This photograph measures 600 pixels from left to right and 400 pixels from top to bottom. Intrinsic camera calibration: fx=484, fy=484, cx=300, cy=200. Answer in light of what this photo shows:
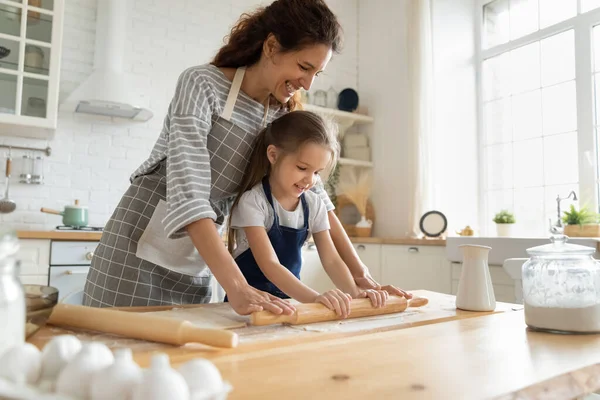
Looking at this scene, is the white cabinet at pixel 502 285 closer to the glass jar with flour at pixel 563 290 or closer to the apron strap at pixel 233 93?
the glass jar with flour at pixel 563 290

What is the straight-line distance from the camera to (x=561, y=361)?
23.4 inches

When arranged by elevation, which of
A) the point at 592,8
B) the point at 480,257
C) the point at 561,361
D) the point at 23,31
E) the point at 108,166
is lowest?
the point at 561,361

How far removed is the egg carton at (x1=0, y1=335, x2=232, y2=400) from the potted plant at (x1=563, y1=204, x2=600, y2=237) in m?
2.53

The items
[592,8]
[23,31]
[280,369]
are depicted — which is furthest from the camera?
[592,8]

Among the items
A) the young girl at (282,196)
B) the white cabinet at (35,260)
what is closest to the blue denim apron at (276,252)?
the young girl at (282,196)

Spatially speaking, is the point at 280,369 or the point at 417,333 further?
the point at 417,333

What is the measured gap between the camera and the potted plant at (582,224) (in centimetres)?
242

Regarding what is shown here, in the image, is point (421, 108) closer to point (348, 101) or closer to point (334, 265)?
point (348, 101)

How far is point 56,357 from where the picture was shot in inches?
16.5

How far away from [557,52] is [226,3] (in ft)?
7.70

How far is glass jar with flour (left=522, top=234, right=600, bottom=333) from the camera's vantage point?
2.52ft

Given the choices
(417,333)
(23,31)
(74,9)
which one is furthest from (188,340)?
(74,9)

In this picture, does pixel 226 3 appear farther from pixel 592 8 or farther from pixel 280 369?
pixel 280 369

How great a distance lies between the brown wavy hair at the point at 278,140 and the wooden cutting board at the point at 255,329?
332 millimetres
